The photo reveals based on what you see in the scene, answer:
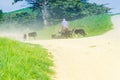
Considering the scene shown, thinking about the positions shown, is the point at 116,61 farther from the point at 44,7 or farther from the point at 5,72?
the point at 44,7

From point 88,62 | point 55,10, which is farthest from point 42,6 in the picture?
point 88,62

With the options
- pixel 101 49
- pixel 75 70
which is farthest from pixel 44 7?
pixel 75 70

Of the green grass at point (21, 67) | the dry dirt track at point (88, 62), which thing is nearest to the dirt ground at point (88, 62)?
the dry dirt track at point (88, 62)

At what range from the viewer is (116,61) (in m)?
13.6

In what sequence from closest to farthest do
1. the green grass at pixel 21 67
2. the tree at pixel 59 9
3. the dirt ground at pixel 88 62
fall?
the green grass at pixel 21 67, the dirt ground at pixel 88 62, the tree at pixel 59 9

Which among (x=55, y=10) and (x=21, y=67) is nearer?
(x=21, y=67)

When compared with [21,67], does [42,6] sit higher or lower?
lower

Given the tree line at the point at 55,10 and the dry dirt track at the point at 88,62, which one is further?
the tree line at the point at 55,10

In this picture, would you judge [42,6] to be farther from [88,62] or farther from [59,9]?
[88,62]

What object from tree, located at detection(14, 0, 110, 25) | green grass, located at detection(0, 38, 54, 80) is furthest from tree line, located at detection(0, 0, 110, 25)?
green grass, located at detection(0, 38, 54, 80)

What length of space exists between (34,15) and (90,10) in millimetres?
9449

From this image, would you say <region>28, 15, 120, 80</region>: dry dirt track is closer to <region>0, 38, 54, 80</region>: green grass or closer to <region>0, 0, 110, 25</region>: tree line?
<region>0, 38, 54, 80</region>: green grass

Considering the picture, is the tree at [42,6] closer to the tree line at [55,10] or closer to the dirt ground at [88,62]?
the tree line at [55,10]

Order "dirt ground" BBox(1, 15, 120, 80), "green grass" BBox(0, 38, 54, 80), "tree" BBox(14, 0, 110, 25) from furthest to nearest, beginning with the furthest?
1. "tree" BBox(14, 0, 110, 25)
2. "dirt ground" BBox(1, 15, 120, 80)
3. "green grass" BBox(0, 38, 54, 80)
